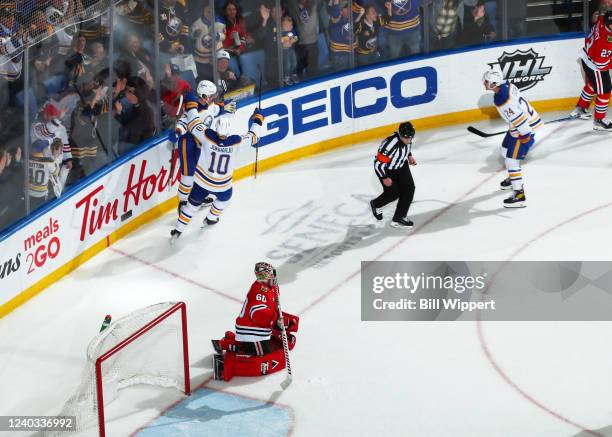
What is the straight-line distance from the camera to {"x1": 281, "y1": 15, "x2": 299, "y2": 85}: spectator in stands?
1141 centimetres

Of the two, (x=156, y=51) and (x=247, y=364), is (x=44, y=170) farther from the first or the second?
(x=247, y=364)

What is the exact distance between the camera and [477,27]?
1230cm

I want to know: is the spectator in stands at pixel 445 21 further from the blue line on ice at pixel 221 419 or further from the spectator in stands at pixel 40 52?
the blue line on ice at pixel 221 419

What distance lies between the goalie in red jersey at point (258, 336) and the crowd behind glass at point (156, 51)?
217 centimetres

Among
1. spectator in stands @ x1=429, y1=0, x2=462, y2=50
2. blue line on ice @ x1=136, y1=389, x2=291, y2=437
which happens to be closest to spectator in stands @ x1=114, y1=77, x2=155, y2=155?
blue line on ice @ x1=136, y1=389, x2=291, y2=437

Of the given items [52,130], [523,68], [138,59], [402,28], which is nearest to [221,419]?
[52,130]

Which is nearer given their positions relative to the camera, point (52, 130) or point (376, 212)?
point (52, 130)

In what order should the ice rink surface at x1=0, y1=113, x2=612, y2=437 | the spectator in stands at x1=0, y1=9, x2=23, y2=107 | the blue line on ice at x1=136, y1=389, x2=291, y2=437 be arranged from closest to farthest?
the blue line on ice at x1=136, y1=389, x2=291, y2=437 → the ice rink surface at x1=0, y1=113, x2=612, y2=437 → the spectator in stands at x1=0, y1=9, x2=23, y2=107

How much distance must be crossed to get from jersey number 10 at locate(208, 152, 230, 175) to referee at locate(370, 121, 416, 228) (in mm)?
1297

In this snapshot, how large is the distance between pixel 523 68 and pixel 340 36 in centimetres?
215

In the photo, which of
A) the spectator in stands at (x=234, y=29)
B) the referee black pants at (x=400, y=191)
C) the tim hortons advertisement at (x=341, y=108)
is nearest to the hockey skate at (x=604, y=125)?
the tim hortons advertisement at (x=341, y=108)

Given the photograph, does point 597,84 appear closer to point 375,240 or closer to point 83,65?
point 375,240

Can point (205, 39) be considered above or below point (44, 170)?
above

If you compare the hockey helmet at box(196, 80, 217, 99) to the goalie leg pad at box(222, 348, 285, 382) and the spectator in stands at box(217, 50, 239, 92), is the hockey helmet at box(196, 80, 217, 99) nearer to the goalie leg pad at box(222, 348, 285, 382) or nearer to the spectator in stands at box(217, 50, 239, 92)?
the spectator in stands at box(217, 50, 239, 92)
